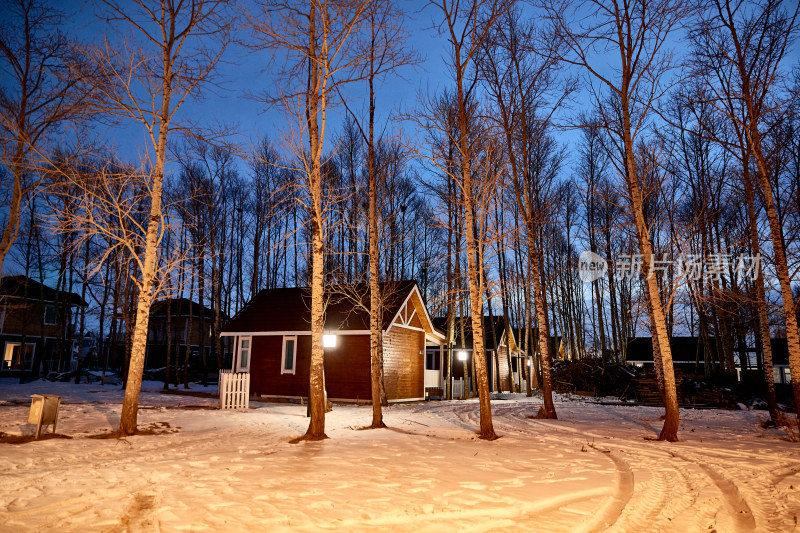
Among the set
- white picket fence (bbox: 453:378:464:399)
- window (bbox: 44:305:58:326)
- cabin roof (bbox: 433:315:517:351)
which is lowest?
white picket fence (bbox: 453:378:464:399)

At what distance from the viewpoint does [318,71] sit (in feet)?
33.7

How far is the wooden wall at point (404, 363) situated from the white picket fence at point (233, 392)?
6.47 m

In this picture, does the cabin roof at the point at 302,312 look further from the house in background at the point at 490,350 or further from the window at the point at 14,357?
the window at the point at 14,357

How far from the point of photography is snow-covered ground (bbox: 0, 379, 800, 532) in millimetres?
4156

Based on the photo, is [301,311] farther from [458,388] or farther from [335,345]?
[458,388]

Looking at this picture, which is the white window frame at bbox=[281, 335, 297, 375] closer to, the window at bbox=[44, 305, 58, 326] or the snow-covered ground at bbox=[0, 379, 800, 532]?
the snow-covered ground at bbox=[0, 379, 800, 532]

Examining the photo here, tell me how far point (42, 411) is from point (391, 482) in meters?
7.16

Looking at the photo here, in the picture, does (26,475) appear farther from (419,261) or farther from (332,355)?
(419,261)

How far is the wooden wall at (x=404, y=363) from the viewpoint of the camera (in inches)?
821

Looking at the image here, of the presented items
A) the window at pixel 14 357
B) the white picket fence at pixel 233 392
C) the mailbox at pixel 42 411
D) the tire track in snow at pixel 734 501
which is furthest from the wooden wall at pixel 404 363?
the window at pixel 14 357

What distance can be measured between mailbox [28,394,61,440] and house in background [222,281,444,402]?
11288 mm

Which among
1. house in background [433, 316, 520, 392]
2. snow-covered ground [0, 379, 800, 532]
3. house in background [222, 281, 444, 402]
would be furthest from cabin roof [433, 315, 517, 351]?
snow-covered ground [0, 379, 800, 532]

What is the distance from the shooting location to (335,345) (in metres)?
20.8

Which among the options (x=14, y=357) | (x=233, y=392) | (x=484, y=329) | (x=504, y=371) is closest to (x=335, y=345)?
(x=233, y=392)
